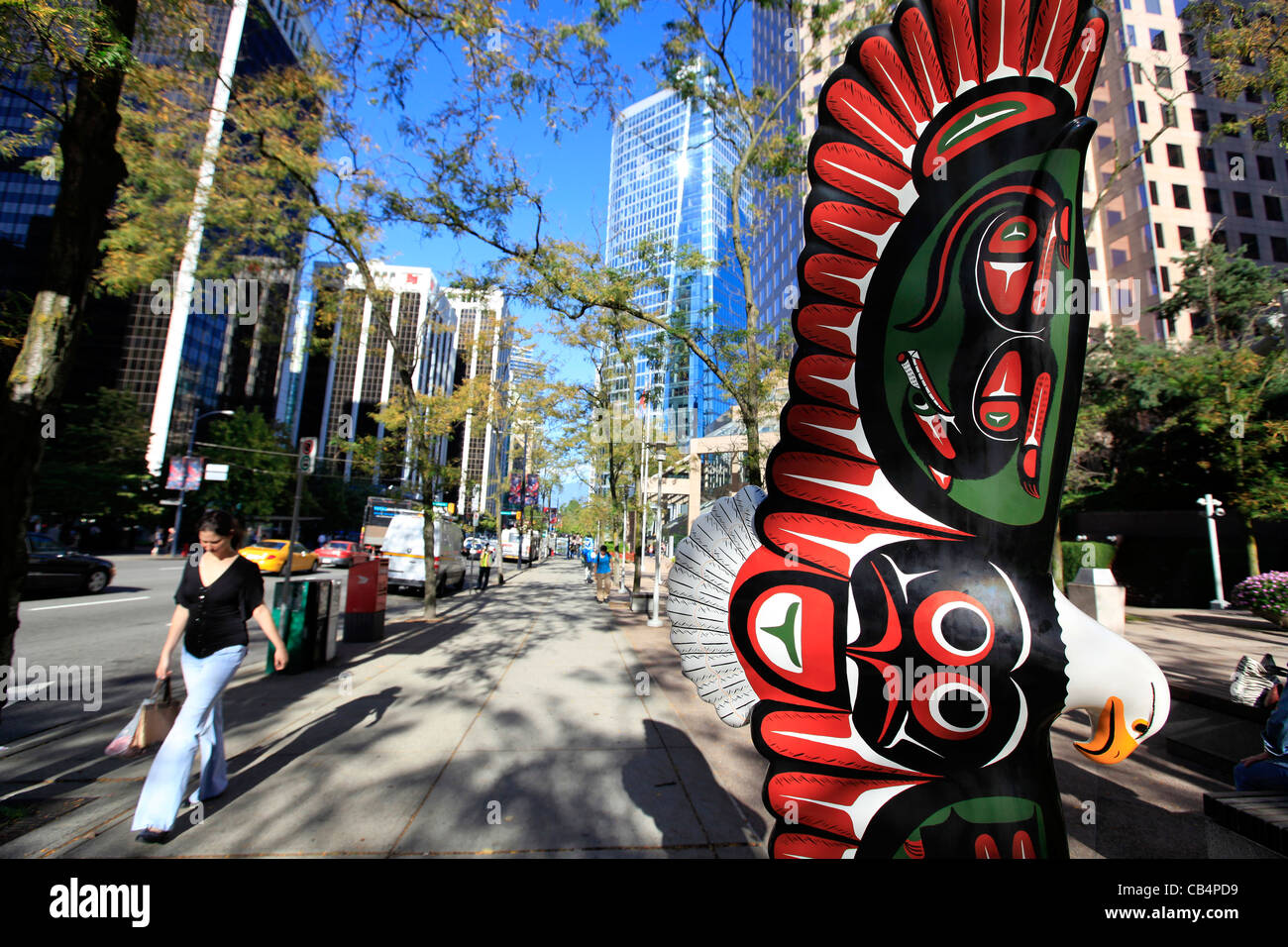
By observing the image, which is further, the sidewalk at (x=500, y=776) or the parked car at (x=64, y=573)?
the parked car at (x=64, y=573)

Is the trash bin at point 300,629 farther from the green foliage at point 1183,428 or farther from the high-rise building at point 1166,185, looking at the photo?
the high-rise building at point 1166,185

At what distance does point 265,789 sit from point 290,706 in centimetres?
215

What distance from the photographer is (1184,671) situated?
713 cm

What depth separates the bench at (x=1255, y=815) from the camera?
2.28 m

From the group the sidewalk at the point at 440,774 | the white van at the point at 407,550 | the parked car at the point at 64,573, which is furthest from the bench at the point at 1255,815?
the parked car at the point at 64,573

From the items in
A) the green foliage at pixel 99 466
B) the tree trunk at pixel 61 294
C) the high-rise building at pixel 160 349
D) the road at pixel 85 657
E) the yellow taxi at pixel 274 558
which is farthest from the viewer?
the high-rise building at pixel 160 349

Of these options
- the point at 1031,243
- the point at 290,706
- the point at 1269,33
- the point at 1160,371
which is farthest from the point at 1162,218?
the point at 290,706

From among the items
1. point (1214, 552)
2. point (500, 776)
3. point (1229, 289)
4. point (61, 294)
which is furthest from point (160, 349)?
point (1229, 289)

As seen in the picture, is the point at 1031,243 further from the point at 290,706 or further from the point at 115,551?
the point at 115,551

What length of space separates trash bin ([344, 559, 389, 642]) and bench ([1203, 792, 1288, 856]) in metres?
9.69

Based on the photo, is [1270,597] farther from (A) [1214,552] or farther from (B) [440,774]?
(B) [440,774]

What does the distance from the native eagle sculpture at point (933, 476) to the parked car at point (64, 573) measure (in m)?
16.5

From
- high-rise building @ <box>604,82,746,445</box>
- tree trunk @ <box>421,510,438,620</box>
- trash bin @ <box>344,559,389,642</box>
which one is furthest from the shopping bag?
tree trunk @ <box>421,510,438,620</box>
